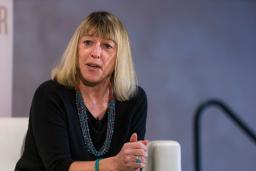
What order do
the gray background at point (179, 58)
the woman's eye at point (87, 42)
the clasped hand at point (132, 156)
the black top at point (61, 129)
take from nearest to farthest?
the clasped hand at point (132, 156) → the black top at point (61, 129) → the woman's eye at point (87, 42) → the gray background at point (179, 58)

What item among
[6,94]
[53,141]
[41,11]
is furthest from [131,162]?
[41,11]

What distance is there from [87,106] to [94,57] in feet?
0.62

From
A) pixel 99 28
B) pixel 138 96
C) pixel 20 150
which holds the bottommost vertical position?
pixel 20 150

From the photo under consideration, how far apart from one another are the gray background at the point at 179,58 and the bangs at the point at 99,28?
0.69 metres

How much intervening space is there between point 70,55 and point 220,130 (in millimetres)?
1391

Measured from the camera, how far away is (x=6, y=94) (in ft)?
6.77

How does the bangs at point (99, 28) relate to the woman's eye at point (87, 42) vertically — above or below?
above

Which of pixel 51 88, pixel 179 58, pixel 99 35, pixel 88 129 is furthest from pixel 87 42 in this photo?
pixel 179 58

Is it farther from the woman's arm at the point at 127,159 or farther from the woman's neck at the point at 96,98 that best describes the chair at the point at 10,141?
the woman's arm at the point at 127,159

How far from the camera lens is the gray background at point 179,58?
2.13 meters

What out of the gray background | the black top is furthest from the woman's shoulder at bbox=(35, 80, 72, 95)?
the gray background

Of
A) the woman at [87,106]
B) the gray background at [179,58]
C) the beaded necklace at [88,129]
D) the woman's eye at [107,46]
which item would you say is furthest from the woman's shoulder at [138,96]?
the gray background at [179,58]

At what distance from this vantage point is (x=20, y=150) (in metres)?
1.66

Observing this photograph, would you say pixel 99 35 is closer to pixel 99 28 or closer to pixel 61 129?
pixel 99 28
